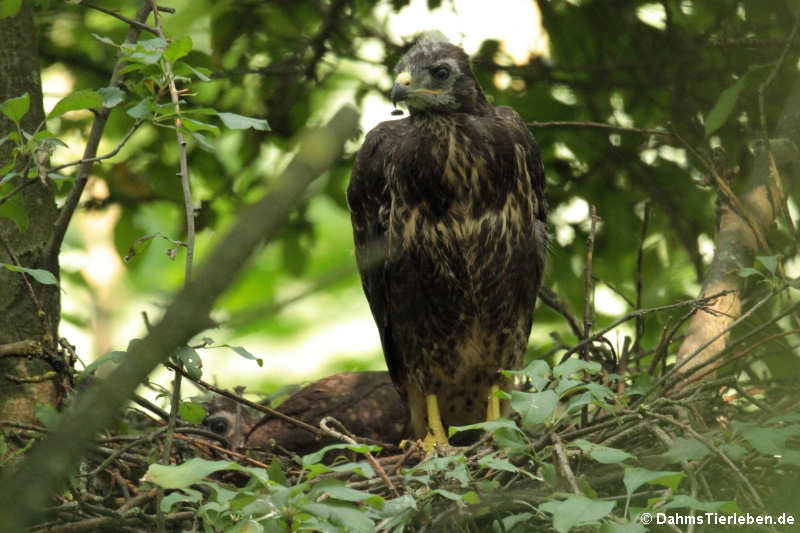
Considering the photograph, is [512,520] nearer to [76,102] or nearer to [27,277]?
[76,102]

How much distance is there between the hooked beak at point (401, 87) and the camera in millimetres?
3898

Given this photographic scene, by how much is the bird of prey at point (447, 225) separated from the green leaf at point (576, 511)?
1966 mm

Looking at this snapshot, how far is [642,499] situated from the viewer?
2.86 metres

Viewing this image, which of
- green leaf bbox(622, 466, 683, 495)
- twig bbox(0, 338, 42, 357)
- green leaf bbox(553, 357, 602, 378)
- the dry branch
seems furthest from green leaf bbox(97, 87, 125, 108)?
the dry branch

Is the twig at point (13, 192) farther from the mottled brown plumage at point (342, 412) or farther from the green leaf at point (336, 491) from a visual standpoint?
the mottled brown plumage at point (342, 412)

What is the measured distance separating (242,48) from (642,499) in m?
3.19

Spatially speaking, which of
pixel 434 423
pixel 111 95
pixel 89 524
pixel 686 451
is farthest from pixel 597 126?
pixel 89 524

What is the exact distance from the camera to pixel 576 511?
201cm

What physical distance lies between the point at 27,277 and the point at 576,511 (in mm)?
2259

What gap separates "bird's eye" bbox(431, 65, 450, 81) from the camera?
4055 millimetres

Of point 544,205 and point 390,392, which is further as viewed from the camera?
point 390,392

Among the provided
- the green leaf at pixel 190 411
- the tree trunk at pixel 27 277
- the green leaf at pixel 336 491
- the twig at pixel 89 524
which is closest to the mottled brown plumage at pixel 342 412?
the green leaf at pixel 190 411

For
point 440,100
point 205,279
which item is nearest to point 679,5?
point 440,100

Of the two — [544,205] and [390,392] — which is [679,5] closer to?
[544,205]
